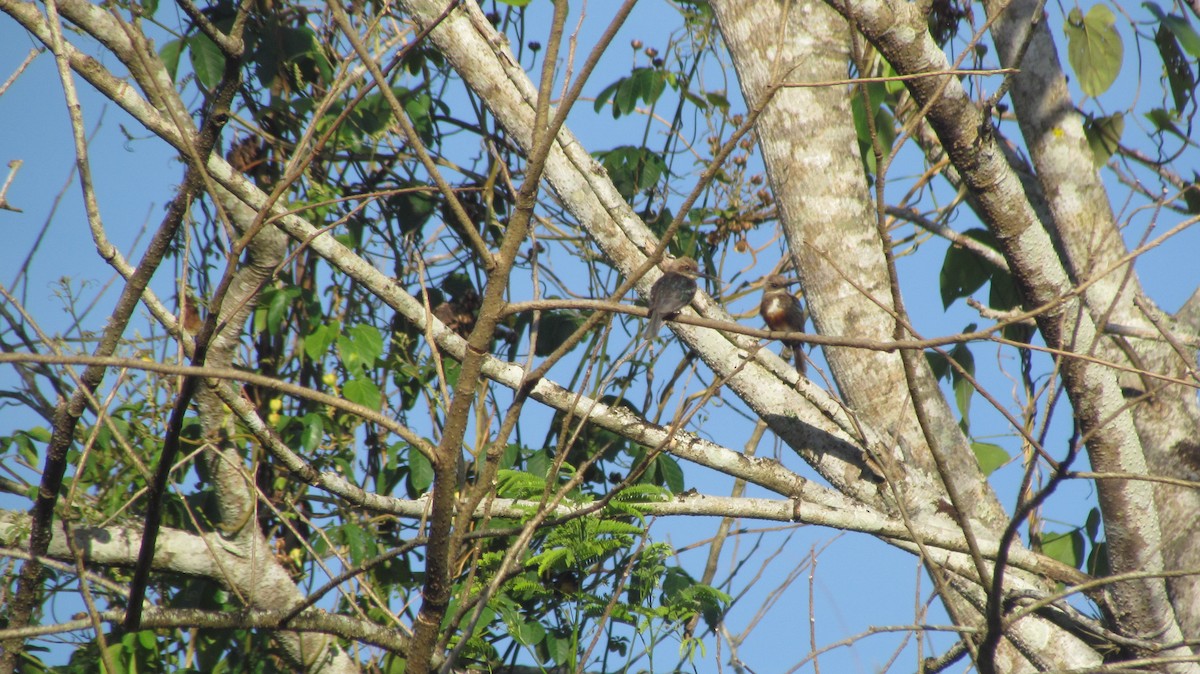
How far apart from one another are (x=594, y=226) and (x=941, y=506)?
1.59 m

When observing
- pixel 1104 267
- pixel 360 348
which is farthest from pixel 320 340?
pixel 1104 267

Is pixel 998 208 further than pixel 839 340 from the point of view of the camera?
Yes

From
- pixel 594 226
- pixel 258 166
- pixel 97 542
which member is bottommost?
pixel 97 542

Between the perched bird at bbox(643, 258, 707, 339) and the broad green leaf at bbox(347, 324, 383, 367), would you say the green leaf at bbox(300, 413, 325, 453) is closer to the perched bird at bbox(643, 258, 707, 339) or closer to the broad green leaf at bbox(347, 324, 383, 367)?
the broad green leaf at bbox(347, 324, 383, 367)

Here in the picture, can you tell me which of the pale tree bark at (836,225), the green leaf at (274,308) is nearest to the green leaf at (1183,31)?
the pale tree bark at (836,225)

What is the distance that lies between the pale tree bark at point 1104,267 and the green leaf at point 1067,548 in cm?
31

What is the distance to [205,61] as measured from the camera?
403 cm

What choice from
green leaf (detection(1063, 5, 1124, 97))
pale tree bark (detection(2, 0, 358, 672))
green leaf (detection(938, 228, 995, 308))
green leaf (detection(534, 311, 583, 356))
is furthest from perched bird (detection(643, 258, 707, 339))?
green leaf (detection(1063, 5, 1124, 97))

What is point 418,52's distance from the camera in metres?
4.83

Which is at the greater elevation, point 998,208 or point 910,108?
point 910,108

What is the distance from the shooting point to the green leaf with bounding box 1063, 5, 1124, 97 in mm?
3785

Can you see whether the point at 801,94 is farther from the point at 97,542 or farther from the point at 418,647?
the point at 97,542

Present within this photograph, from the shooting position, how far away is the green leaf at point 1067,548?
3.86 meters

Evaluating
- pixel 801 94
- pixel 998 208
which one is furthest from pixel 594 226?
pixel 998 208
